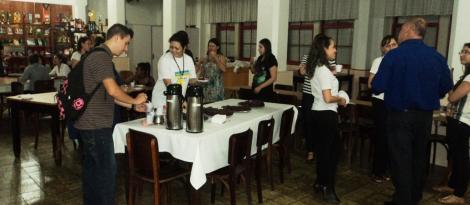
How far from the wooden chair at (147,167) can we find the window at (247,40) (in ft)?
25.0

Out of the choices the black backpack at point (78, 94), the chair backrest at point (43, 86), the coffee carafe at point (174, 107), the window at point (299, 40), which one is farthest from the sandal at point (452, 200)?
the window at point (299, 40)

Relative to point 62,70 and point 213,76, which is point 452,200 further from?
point 62,70

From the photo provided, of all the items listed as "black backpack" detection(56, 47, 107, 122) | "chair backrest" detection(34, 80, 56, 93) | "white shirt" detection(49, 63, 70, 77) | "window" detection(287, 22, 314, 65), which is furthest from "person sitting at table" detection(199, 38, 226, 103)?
"window" detection(287, 22, 314, 65)

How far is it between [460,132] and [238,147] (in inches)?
71.8

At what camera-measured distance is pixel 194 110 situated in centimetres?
272

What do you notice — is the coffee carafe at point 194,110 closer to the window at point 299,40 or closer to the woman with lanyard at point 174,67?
the woman with lanyard at point 174,67

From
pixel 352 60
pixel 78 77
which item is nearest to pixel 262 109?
pixel 78 77

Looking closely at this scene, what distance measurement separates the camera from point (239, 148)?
112 inches

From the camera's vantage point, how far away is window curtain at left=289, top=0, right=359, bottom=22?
7959 millimetres

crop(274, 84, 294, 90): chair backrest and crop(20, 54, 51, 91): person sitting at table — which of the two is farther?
crop(20, 54, 51, 91): person sitting at table

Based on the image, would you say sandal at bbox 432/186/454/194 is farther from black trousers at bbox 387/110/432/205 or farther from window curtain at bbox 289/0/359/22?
window curtain at bbox 289/0/359/22

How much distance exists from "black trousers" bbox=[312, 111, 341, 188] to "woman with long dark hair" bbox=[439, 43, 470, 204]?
92 centimetres

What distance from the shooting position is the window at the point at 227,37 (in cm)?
1084

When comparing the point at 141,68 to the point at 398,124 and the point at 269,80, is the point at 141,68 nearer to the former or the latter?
the point at 269,80
